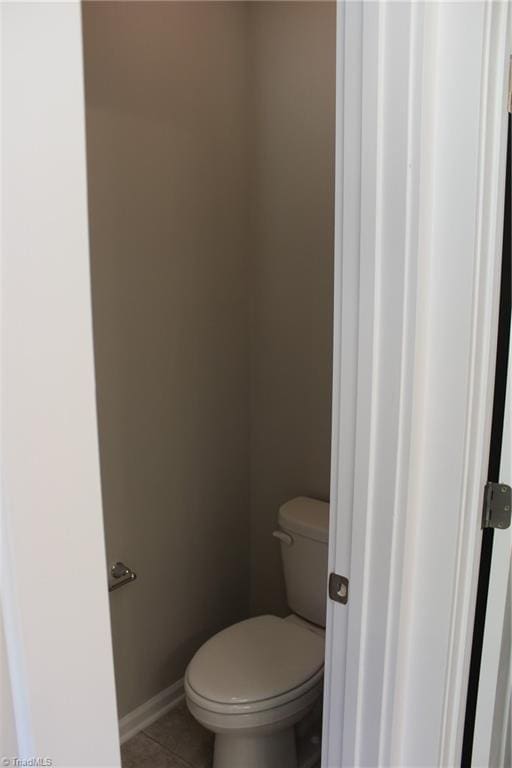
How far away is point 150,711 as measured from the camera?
2.06 meters

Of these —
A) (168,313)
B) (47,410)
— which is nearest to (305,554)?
(168,313)

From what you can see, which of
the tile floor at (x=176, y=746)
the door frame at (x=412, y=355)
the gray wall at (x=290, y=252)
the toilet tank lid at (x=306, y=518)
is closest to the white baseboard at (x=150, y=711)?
the tile floor at (x=176, y=746)

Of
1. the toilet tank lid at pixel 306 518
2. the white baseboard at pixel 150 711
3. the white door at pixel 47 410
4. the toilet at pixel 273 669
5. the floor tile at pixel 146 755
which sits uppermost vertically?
the white door at pixel 47 410

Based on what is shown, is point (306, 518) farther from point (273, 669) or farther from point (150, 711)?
point (150, 711)

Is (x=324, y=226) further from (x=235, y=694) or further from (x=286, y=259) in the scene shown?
(x=235, y=694)

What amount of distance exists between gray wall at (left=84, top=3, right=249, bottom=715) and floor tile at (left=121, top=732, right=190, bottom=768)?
12cm

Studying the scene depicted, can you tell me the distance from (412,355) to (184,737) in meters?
1.70

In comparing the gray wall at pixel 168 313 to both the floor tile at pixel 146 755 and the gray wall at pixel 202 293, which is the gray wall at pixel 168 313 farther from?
the floor tile at pixel 146 755

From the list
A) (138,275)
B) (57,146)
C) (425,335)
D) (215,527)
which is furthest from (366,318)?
(215,527)

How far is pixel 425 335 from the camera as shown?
881 mm

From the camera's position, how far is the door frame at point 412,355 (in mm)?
Answer: 827

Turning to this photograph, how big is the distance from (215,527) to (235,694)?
0.69m

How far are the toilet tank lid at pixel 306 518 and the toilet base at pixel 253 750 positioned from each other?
1.85 feet

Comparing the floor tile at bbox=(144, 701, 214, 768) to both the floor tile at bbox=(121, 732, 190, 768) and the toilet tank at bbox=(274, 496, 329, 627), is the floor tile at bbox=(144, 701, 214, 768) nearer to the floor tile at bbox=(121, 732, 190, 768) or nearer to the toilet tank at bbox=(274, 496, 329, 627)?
the floor tile at bbox=(121, 732, 190, 768)
